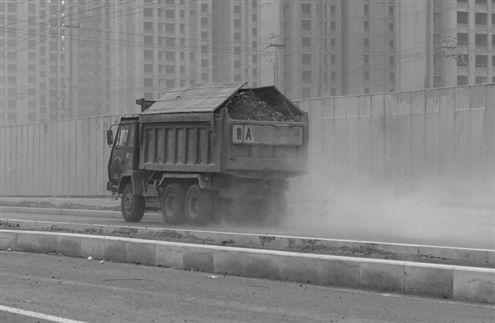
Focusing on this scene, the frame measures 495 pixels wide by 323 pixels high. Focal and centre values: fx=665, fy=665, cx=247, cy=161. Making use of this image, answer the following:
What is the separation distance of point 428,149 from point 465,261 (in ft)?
32.9

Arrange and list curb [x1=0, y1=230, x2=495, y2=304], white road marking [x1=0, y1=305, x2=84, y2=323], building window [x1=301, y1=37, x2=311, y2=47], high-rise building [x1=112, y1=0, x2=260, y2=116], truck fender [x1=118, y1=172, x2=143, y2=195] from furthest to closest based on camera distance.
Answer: building window [x1=301, y1=37, x2=311, y2=47]
high-rise building [x1=112, y1=0, x2=260, y2=116]
truck fender [x1=118, y1=172, x2=143, y2=195]
curb [x1=0, y1=230, x2=495, y2=304]
white road marking [x1=0, y1=305, x2=84, y2=323]

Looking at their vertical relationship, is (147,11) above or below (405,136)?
above

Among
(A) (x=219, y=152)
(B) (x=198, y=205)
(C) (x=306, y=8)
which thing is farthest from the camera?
(C) (x=306, y=8)

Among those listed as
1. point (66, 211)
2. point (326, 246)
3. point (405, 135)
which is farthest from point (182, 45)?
point (326, 246)

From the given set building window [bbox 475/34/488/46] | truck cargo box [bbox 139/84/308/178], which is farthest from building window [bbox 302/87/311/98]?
truck cargo box [bbox 139/84/308/178]

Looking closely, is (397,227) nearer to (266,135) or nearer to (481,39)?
(266,135)

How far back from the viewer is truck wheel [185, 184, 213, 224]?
666 inches

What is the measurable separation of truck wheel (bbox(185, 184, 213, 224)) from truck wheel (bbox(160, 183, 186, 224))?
211mm

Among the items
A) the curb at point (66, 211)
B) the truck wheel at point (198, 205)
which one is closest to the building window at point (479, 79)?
the curb at point (66, 211)

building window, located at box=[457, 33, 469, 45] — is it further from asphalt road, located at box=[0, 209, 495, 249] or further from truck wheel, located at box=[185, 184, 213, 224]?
truck wheel, located at box=[185, 184, 213, 224]

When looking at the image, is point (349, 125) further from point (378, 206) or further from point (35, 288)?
point (35, 288)

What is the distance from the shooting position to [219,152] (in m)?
16.2

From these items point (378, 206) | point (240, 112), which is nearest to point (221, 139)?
point (240, 112)

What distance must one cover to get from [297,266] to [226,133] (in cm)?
748
